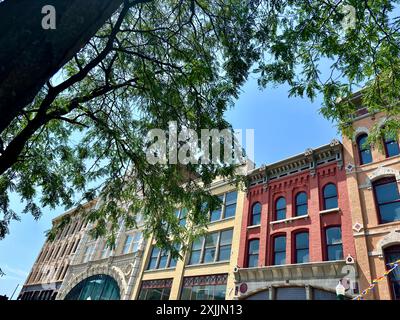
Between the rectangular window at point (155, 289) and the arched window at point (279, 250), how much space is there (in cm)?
953

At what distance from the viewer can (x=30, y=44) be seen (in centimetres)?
221

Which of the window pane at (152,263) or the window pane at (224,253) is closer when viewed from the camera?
the window pane at (224,253)

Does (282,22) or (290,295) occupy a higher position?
(282,22)

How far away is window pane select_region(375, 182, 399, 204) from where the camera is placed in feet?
48.6

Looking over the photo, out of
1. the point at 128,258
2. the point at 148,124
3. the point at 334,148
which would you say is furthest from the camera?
the point at 128,258

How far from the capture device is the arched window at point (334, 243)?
15.5 meters

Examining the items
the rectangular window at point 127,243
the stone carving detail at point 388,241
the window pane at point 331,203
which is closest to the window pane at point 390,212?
the stone carving detail at point 388,241

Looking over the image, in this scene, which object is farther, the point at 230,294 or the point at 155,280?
the point at 155,280

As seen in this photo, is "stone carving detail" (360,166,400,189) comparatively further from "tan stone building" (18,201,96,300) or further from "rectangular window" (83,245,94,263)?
"tan stone building" (18,201,96,300)

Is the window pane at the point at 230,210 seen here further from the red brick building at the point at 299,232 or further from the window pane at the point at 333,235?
the window pane at the point at 333,235

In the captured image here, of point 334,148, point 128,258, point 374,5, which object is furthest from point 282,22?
point 128,258

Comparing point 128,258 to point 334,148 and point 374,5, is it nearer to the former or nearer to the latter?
point 334,148
